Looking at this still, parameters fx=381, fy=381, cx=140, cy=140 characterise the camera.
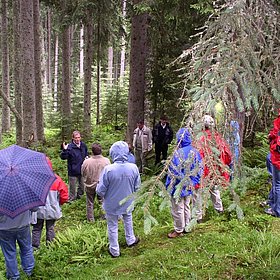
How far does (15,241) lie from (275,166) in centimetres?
418

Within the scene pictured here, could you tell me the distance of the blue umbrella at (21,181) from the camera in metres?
4.68

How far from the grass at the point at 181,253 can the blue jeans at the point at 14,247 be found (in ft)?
0.62

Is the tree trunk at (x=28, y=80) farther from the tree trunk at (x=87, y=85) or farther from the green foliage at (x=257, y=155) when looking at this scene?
the green foliage at (x=257, y=155)

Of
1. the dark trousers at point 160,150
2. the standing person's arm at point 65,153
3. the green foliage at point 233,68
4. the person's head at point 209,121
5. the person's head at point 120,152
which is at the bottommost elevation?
the dark trousers at point 160,150

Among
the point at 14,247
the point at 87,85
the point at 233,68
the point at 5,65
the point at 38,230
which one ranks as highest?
the point at 5,65

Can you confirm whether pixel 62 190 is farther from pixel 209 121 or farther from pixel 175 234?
pixel 209 121

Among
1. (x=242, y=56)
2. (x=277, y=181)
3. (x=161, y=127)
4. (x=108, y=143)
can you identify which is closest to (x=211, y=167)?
(x=242, y=56)

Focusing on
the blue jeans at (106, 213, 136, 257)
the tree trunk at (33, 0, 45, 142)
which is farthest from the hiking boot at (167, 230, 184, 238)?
the tree trunk at (33, 0, 45, 142)

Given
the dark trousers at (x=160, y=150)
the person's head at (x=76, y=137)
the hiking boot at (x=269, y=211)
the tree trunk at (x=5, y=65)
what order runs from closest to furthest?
the hiking boot at (x=269, y=211), the person's head at (x=76, y=137), the dark trousers at (x=160, y=150), the tree trunk at (x=5, y=65)

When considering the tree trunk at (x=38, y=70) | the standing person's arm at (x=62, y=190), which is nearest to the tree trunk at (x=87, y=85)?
the tree trunk at (x=38, y=70)

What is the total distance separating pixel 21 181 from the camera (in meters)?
4.78

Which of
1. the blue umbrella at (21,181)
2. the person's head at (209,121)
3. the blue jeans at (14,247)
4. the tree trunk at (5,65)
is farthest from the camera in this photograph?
the tree trunk at (5,65)

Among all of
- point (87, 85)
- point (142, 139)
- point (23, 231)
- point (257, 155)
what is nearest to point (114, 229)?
point (23, 231)

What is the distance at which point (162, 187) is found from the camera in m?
3.07
